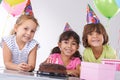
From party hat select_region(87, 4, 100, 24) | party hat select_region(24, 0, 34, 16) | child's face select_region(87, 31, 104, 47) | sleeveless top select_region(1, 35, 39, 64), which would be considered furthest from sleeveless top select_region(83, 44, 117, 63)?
party hat select_region(24, 0, 34, 16)

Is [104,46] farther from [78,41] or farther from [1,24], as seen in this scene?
[1,24]

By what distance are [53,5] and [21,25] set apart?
391 millimetres

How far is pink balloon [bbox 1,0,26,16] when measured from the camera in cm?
238

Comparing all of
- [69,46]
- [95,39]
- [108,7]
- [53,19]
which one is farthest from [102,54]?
[53,19]

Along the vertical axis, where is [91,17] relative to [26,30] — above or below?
above

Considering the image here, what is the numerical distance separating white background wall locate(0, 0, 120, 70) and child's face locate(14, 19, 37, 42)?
0.21 ft

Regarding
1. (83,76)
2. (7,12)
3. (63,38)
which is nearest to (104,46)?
(63,38)

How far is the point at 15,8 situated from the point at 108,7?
914 mm

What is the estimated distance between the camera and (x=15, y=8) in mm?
2381

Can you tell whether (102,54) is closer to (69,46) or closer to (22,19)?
(69,46)

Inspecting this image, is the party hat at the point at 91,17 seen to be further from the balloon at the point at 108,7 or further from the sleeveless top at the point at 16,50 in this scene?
the sleeveless top at the point at 16,50

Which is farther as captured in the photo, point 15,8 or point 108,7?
point 15,8

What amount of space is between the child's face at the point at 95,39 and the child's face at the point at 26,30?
573mm

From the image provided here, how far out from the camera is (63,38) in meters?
2.38
